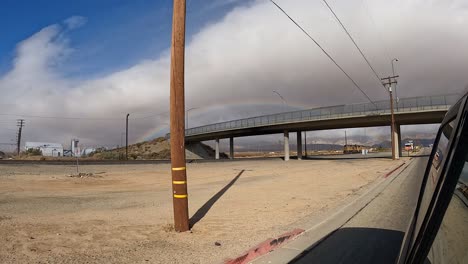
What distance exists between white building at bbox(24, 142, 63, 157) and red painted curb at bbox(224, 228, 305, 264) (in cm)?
11930

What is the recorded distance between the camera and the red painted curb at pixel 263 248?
6135 mm

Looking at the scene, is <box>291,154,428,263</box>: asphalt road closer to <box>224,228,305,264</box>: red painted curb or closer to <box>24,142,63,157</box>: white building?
<box>224,228,305,264</box>: red painted curb

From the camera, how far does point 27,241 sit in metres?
7.06

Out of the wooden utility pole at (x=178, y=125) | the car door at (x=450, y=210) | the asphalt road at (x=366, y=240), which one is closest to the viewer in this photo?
the car door at (x=450, y=210)

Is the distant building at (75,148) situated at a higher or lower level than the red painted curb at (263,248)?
higher

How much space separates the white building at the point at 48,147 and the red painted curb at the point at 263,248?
391 ft

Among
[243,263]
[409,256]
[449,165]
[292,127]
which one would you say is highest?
[292,127]

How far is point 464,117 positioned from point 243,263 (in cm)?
485

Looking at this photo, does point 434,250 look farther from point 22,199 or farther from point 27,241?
point 22,199

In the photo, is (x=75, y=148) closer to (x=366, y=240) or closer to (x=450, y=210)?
(x=366, y=240)

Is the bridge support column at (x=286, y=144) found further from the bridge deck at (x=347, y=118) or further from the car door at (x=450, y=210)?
the car door at (x=450, y=210)

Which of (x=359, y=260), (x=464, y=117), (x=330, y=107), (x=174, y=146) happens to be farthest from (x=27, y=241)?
(x=330, y=107)

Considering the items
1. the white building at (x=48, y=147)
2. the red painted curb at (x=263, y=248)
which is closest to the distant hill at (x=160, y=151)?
the white building at (x=48, y=147)

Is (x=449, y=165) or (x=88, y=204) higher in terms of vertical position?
(x=449, y=165)
